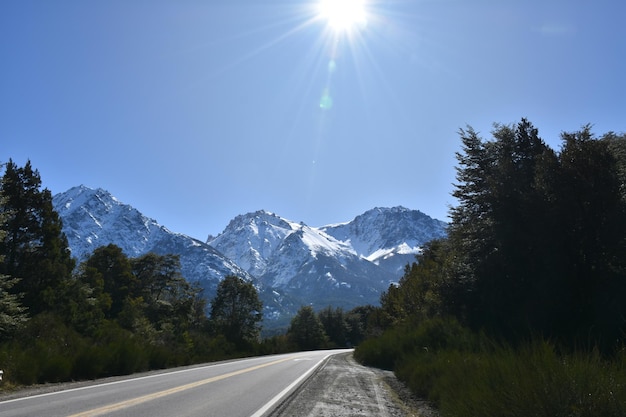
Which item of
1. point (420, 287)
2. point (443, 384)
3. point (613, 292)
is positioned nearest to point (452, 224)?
point (420, 287)

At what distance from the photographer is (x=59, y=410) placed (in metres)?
7.12

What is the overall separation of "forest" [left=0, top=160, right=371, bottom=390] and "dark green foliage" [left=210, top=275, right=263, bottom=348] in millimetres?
142

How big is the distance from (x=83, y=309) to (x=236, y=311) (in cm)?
3032

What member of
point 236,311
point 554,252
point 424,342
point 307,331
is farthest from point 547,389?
point 307,331

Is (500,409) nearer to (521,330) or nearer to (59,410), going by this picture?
(59,410)

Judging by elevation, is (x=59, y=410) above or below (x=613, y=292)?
below

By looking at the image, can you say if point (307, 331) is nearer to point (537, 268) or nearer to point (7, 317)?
point (537, 268)

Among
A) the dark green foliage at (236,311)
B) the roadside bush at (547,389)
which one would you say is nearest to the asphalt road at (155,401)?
the roadside bush at (547,389)

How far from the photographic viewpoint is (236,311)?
5731cm

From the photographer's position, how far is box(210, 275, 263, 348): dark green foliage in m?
55.1

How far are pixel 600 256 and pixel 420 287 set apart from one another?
17743 millimetres

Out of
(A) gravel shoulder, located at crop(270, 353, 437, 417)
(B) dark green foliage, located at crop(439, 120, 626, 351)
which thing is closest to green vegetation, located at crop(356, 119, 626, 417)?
(B) dark green foliage, located at crop(439, 120, 626, 351)

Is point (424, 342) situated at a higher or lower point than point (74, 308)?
lower

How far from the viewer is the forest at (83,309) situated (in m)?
14.3
